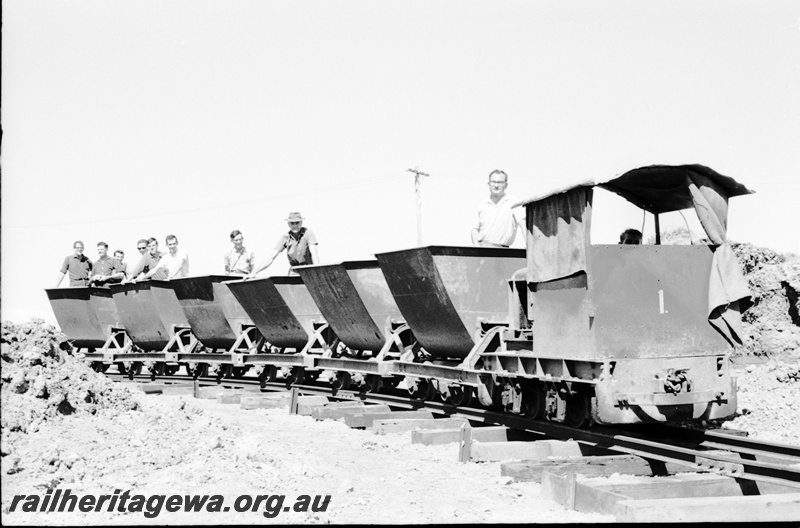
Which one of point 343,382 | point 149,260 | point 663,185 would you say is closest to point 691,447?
point 663,185

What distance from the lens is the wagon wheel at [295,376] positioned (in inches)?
561

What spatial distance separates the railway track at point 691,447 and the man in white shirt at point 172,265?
28.4 feet

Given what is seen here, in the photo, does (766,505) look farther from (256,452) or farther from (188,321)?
(188,321)

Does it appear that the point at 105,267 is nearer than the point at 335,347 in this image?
No

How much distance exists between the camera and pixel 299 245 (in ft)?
45.6

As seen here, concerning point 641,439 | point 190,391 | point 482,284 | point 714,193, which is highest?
point 714,193

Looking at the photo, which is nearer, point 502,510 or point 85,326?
point 502,510

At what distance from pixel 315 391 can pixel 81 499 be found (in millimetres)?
7904

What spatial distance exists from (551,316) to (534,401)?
1.14 meters

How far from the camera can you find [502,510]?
5703mm

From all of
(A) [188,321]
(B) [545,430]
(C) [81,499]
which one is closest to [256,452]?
(C) [81,499]

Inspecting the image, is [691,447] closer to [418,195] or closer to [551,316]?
[551,316]

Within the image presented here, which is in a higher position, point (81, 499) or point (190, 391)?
point (81, 499)

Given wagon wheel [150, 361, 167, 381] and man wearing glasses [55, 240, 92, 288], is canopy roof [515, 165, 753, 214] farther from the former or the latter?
man wearing glasses [55, 240, 92, 288]
